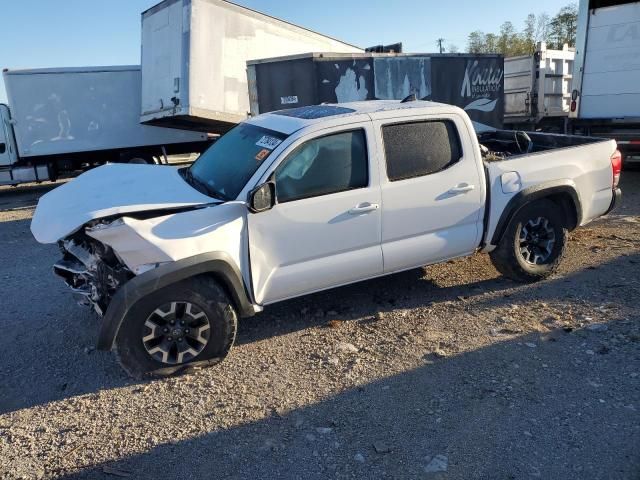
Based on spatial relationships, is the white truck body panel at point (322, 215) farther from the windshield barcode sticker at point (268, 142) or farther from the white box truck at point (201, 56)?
the white box truck at point (201, 56)

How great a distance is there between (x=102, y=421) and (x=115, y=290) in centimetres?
89

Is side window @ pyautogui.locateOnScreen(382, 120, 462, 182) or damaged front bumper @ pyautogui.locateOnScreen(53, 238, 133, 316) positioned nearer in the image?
damaged front bumper @ pyautogui.locateOnScreen(53, 238, 133, 316)

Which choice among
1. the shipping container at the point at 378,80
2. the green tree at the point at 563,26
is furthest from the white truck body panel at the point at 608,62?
the green tree at the point at 563,26

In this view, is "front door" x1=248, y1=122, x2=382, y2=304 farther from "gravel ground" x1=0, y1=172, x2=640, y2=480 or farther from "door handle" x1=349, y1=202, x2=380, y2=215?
"gravel ground" x1=0, y1=172, x2=640, y2=480

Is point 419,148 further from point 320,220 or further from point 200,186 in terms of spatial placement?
point 200,186

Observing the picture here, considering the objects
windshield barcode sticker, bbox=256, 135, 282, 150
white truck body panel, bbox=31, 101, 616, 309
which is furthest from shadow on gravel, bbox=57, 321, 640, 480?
windshield barcode sticker, bbox=256, 135, 282, 150

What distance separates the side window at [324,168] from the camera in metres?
3.94

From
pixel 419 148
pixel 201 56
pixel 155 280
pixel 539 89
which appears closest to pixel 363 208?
pixel 419 148

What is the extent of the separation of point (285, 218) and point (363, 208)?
645mm

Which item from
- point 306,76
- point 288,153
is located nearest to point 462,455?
point 288,153

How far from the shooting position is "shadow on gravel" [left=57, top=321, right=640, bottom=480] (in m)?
2.85

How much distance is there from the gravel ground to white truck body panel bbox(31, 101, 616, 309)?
53 centimetres

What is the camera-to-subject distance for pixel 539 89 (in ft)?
47.1

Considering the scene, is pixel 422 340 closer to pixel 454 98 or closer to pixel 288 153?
pixel 288 153
